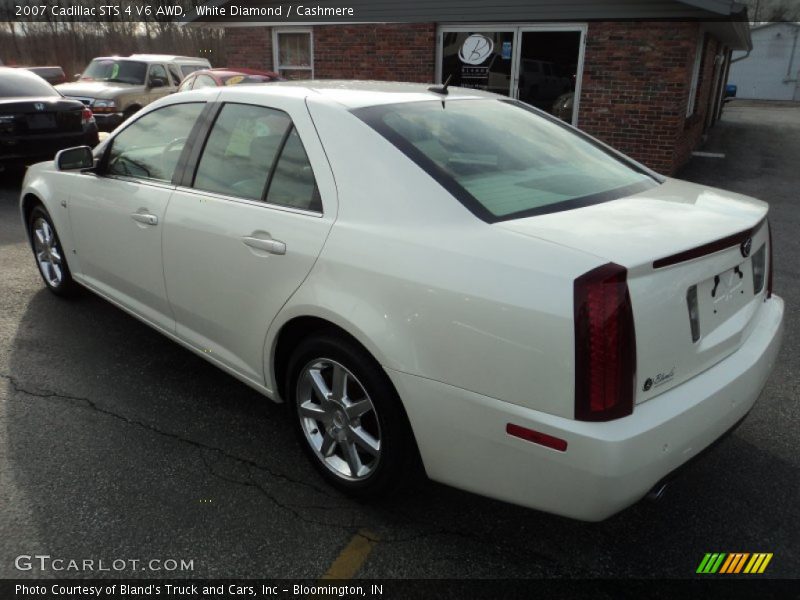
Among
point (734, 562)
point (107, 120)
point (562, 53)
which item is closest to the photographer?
point (734, 562)

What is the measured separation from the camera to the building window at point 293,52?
13.1 m

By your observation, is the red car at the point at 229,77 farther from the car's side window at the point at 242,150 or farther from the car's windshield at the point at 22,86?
the car's side window at the point at 242,150

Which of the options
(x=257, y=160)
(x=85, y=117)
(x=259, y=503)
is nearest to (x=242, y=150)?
(x=257, y=160)

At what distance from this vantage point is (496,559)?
2.30 meters

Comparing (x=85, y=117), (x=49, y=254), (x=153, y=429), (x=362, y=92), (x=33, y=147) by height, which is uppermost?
(x=362, y=92)

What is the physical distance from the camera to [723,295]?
85.2 inches

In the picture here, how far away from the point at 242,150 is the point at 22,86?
324 inches

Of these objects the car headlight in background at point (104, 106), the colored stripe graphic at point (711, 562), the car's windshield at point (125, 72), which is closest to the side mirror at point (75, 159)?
the colored stripe graphic at point (711, 562)

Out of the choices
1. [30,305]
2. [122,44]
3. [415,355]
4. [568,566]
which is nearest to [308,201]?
[415,355]

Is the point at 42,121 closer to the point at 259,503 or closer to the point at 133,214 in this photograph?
the point at 133,214

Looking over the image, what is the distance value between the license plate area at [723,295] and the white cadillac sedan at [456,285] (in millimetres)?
11

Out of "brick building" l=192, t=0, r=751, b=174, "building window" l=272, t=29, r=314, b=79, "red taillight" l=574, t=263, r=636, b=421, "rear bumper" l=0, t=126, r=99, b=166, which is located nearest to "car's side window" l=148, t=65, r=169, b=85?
"brick building" l=192, t=0, r=751, b=174

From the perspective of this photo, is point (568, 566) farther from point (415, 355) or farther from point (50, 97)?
point (50, 97)

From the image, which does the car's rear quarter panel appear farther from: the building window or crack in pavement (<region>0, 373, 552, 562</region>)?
the building window
